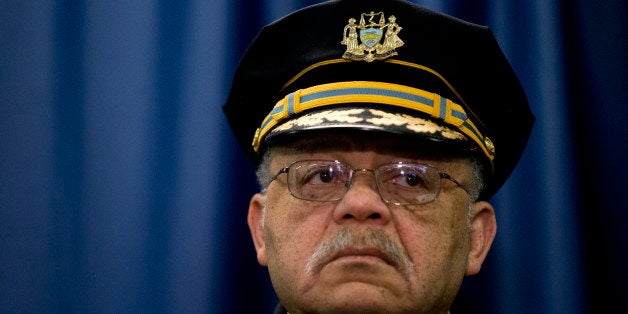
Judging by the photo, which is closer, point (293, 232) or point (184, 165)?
point (293, 232)

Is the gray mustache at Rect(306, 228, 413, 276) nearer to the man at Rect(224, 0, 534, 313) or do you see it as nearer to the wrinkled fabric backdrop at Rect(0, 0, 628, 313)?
the man at Rect(224, 0, 534, 313)

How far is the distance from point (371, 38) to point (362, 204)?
0.30 metres

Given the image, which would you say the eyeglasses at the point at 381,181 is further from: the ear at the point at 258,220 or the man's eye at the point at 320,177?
the ear at the point at 258,220

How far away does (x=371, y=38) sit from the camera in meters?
0.84

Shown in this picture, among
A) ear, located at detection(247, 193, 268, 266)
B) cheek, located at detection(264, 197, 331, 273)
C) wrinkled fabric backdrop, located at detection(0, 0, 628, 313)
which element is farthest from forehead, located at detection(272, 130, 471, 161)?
wrinkled fabric backdrop, located at detection(0, 0, 628, 313)

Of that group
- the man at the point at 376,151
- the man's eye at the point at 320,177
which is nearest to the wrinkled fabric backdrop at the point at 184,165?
the man at the point at 376,151

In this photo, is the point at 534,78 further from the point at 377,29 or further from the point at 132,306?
the point at 132,306

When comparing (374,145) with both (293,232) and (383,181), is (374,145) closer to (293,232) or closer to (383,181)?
(383,181)

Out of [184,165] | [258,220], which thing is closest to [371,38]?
[258,220]

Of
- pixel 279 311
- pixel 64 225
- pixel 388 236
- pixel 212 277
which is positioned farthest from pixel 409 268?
pixel 64 225

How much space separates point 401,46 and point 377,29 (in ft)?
0.18

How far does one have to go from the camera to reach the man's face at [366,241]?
757mm

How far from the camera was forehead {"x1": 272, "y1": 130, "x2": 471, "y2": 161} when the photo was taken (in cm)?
82

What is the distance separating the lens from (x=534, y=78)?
1.19 metres
